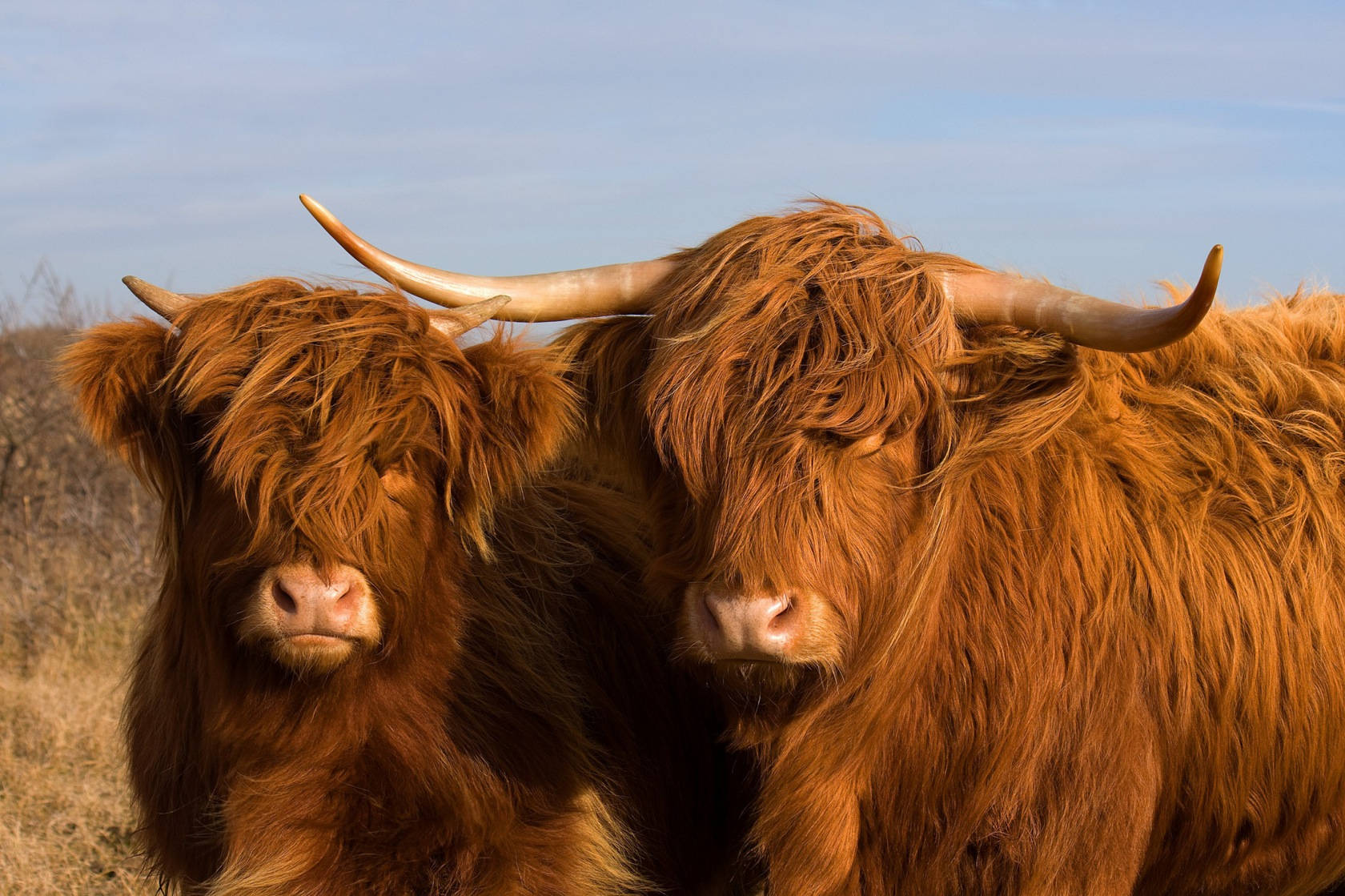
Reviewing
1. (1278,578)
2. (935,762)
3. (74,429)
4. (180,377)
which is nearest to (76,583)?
(74,429)

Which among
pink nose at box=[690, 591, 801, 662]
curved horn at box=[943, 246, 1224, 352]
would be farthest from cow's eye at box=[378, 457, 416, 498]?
Result: curved horn at box=[943, 246, 1224, 352]

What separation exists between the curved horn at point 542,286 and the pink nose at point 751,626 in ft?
3.03

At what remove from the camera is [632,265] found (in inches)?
126

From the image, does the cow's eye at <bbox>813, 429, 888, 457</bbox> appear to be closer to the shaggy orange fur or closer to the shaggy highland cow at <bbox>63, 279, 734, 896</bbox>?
the shaggy orange fur

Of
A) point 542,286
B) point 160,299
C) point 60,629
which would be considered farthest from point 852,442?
point 60,629

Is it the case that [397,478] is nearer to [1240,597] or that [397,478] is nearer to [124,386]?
[124,386]

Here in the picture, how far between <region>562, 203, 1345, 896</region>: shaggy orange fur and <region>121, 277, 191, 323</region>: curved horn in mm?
1023

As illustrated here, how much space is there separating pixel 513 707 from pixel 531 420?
26.9 inches

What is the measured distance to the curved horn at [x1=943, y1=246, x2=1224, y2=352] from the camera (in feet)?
7.84

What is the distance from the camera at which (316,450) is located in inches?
106

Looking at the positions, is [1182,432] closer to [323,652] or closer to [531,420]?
[531,420]

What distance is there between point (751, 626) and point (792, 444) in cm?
38

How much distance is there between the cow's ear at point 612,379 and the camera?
3.12 m

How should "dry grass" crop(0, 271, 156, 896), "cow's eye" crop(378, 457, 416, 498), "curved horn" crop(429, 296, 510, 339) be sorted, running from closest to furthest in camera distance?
"cow's eye" crop(378, 457, 416, 498) < "curved horn" crop(429, 296, 510, 339) < "dry grass" crop(0, 271, 156, 896)
